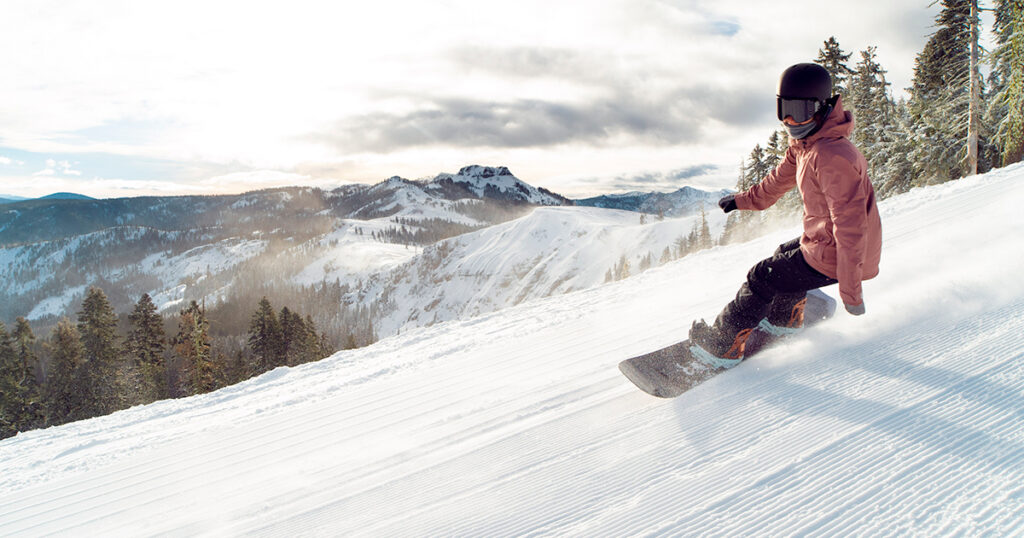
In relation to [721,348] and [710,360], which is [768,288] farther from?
[710,360]

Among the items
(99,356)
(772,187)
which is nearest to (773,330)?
(772,187)

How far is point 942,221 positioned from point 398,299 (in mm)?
175773

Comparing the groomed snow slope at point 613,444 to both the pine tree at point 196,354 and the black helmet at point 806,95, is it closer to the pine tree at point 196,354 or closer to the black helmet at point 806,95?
the black helmet at point 806,95

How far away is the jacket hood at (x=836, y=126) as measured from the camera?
3.12m

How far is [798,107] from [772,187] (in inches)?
39.2

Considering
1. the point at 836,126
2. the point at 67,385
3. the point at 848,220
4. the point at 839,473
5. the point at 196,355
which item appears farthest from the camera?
the point at 196,355

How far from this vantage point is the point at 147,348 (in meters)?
31.4

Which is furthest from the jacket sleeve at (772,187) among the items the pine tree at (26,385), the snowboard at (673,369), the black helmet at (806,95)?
the pine tree at (26,385)

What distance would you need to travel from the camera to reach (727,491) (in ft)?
7.09

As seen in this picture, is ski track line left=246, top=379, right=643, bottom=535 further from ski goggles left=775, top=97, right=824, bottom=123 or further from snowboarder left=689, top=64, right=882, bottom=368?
ski goggles left=775, top=97, right=824, bottom=123

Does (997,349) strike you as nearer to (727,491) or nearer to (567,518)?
(727,491)

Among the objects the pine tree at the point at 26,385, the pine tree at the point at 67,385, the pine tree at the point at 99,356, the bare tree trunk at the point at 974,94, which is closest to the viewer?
the bare tree trunk at the point at 974,94

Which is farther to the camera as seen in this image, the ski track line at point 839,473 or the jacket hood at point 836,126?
the jacket hood at point 836,126

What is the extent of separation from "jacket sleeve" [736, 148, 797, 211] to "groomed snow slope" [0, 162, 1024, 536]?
118cm
